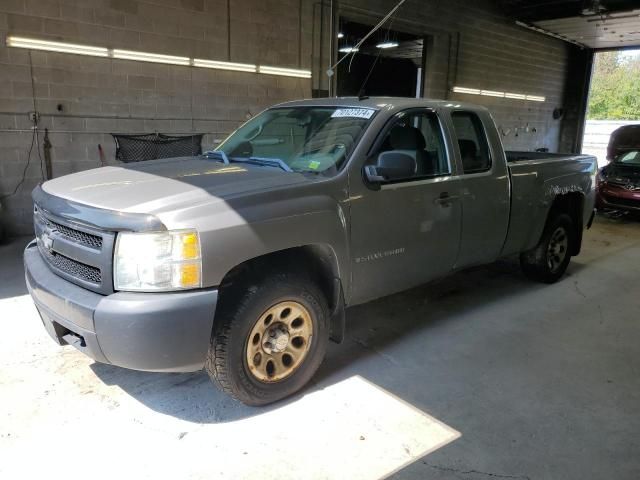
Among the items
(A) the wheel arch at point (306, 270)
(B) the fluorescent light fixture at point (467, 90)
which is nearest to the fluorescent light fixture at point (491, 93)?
(B) the fluorescent light fixture at point (467, 90)

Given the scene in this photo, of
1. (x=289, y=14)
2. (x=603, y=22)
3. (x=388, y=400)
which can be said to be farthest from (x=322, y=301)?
(x=603, y=22)

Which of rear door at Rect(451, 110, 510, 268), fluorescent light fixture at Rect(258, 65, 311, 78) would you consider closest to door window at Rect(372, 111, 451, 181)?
rear door at Rect(451, 110, 510, 268)

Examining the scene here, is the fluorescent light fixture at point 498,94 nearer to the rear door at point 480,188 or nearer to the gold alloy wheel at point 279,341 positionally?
the rear door at point 480,188

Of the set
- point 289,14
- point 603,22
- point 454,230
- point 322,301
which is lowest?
point 322,301

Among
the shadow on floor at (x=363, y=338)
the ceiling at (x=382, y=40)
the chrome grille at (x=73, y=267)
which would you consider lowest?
the shadow on floor at (x=363, y=338)

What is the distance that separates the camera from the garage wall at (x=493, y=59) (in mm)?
12109

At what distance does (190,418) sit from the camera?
9.32 ft

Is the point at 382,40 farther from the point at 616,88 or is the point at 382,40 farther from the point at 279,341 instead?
the point at 616,88

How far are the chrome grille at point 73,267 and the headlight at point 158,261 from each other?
0.64 ft

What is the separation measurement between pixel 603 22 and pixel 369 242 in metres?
14.5

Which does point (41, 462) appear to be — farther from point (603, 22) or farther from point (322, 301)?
point (603, 22)

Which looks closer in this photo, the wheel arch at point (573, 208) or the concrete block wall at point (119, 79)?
the wheel arch at point (573, 208)

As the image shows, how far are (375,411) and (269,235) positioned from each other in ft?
4.05

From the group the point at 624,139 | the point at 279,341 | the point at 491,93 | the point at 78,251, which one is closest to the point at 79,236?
the point at 78,251
